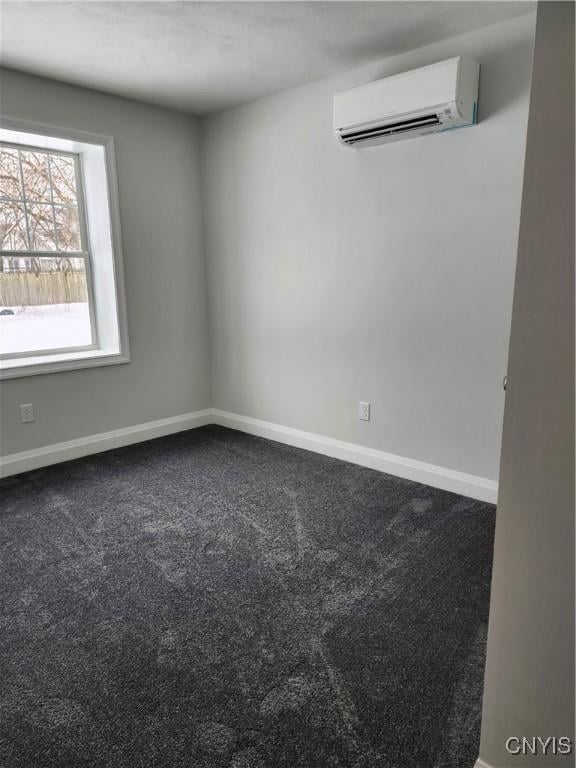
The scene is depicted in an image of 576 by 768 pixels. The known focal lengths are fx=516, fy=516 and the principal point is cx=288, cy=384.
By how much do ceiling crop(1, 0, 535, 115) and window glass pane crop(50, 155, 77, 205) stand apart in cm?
53

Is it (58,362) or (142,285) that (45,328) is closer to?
(58,362)

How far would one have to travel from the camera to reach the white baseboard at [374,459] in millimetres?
3014

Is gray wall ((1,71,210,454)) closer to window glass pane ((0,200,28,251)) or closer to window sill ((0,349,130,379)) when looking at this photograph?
window sill ((0,349,130,379))

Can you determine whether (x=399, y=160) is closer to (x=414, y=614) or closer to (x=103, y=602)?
(x=414, y=614)

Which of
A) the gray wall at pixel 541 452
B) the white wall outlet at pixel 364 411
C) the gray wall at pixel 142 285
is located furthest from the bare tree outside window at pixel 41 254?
the gray wall at pixel 541 452

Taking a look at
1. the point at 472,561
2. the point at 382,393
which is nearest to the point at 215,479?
the point at 382,393

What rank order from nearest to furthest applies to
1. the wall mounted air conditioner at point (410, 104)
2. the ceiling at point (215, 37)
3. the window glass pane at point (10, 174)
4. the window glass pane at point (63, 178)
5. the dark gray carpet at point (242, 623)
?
the dark gray carpet at point (242, 623) → the ceiling at point (215, 37) → the wall mounted air conditioner at point (410, 104) → the window glass pane at point (10, 174) → the window glass pane at point (63, 178)

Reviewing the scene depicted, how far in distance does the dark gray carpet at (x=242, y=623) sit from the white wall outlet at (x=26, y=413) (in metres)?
0.43

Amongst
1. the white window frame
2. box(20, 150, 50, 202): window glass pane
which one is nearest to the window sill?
the white window frame

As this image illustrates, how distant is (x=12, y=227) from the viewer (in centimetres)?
343

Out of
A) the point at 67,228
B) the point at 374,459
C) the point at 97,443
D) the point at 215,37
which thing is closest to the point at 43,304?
the point at 67,228

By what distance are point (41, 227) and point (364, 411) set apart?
8.39 ft

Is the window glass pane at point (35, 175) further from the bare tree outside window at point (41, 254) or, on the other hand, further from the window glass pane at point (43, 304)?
the window glass pane at point (43, 304)

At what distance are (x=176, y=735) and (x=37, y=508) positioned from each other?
1865 mm
